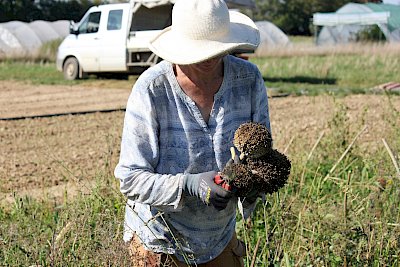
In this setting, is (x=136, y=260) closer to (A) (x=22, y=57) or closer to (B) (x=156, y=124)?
(B) (x=156, y=124)

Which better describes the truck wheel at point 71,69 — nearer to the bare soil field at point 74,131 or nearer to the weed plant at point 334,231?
the bare soil field at point 74,131

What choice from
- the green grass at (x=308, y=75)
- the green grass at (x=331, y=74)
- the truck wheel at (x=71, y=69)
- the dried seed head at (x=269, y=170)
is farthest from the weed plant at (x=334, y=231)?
the truck wheel at (x=71, y=69)

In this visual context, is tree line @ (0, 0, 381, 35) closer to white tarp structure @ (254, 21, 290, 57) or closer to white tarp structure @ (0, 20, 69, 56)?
white tarp structure @ (0, 20, 69, 56)

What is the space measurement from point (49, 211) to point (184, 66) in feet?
6.54

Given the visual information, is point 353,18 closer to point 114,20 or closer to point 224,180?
point 114,20

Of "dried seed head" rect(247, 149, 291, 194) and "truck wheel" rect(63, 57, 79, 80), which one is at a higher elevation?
"dried seed head" rect(247, 149, 291, 194)

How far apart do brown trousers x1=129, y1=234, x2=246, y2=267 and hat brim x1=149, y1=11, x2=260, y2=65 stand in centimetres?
69

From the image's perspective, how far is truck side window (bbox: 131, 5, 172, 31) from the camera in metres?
17.5

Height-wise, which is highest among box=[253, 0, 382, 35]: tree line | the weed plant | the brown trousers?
the brown trousers

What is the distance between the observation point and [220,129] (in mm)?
2506

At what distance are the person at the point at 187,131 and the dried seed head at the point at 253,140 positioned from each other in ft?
0.45

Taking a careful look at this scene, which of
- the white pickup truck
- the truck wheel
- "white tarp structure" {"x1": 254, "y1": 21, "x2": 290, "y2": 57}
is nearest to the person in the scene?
the white pickup truck

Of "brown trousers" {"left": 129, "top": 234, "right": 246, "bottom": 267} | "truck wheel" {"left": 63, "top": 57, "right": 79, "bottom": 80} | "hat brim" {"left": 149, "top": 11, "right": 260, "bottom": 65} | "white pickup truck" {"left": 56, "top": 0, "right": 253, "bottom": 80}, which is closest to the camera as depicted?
"hat brim" {"left": 149, "top": 11, "right": 260, "bottom": 65}

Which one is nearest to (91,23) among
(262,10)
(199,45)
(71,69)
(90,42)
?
(90,42)
